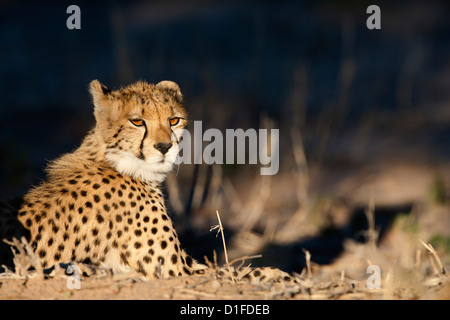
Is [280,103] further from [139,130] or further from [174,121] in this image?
[139,130]

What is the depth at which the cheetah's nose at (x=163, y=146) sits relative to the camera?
329 cm

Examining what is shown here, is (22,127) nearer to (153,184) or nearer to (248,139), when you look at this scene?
(248,139)

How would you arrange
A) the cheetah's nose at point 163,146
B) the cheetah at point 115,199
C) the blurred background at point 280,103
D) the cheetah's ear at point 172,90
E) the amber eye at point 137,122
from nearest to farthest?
the cheetah at point 115,199 → the cheetah's nose at point 163,146 → the amber eye at point 137,122 → the cheetah's ear at point 172,90 → the blurred background at point 280,103

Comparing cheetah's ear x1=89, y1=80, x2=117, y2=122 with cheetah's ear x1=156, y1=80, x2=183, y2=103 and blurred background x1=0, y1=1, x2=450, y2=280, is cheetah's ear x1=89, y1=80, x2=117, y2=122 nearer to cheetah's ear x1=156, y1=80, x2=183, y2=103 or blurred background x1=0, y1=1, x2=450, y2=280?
cheetah's ear x1=156, y1=80, x2=183, y2=103

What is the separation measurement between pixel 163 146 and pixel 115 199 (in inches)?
14.3

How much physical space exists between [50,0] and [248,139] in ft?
23.8

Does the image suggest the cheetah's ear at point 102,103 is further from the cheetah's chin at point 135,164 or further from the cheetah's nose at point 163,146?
the cheetah's nose at point 163,146

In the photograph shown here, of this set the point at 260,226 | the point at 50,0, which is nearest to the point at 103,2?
the point at 50,0

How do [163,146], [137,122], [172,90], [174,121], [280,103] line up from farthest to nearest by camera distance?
[280,103], [172,90], [174,121], [137,122], [163,146]

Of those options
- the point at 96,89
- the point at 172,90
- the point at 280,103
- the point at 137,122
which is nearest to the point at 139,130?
the point at 137,122

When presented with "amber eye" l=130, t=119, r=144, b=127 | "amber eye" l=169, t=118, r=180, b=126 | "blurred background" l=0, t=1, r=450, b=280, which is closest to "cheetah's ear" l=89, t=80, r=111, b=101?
"amber eye" l=130, t=119, r=144, b=127

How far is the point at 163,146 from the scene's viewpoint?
3285 millimetres

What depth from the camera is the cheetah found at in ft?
10.2

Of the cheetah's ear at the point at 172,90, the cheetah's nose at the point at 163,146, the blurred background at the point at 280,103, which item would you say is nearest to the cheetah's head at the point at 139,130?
the cheetah's nose at the point at 163,146
